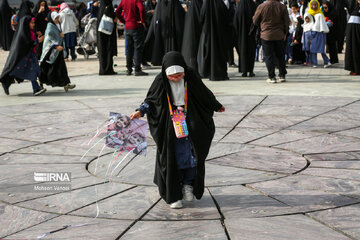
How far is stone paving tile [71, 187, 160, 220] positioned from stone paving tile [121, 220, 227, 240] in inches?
10.6

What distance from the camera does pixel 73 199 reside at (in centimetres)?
570

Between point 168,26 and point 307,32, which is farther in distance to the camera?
point 307,32

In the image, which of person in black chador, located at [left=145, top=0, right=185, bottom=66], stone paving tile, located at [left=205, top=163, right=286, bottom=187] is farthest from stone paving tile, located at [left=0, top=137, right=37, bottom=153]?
person in black chador, located at [left=145, top=0, right=185, bottom=66]

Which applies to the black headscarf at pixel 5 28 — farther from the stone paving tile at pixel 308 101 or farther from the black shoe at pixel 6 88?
the stone paving tile at pixel 308 101

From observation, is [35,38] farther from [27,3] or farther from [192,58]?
[192,58]

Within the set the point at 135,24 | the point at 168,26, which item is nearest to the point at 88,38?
the point at 168,26

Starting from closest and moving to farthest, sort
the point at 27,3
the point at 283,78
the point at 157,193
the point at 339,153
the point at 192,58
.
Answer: the point at 157,193, the point at 339,153, the point at 27,3, the point at 283,78, the point at 192,58

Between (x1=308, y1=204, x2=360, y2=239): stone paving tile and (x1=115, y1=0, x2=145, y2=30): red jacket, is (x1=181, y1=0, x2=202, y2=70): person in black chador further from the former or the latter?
(x1=308, y1=204, x2=360, y2=239): stone paving tile

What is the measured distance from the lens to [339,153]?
7.08m

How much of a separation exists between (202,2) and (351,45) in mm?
3308

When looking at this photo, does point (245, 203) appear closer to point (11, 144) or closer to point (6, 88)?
point (11, 144)

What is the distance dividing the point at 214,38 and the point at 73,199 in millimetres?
8125

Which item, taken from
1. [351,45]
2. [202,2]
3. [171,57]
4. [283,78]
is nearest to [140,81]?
[202,2]

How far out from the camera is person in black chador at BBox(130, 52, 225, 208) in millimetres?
5363
